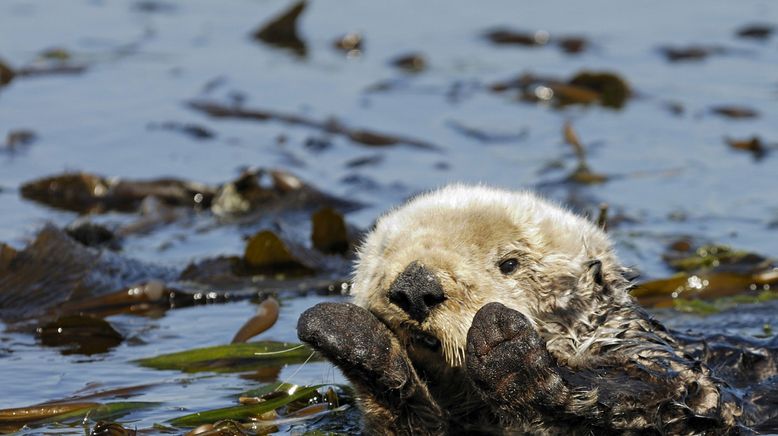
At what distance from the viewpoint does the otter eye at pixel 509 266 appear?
4.05 meters

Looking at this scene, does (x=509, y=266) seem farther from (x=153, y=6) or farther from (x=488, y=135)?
(x=153, y=6)

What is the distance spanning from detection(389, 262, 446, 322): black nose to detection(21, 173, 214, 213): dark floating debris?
4.12m

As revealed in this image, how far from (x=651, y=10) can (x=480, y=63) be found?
2662 mm

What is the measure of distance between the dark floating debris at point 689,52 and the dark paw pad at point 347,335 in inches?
328

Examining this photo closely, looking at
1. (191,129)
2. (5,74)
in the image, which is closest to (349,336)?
(191,129)

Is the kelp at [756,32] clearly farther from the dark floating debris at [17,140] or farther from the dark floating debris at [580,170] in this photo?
the dark floating debris at [17,140]

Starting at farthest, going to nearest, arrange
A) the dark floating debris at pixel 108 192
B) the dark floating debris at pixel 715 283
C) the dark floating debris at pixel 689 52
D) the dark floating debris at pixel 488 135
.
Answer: the dark floating debris at pixel 689 52 → the dark floating debris at pixel 488 135 → the dark floating debris at pixel 108 192 → the dark floating debris at pixel 715 283

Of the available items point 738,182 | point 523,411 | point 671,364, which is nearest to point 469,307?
point 523,411

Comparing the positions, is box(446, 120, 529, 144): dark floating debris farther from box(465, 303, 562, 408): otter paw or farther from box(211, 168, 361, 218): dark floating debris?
box(465, 303, 562, 408): otter paw

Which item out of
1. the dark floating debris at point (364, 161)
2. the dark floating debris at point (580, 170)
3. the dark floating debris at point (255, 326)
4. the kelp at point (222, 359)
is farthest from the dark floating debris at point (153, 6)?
the kelp at point (222, 359)

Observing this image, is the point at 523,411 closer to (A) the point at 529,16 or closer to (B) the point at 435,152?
(B) the point at 435,152

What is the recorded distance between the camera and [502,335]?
3.63 meters

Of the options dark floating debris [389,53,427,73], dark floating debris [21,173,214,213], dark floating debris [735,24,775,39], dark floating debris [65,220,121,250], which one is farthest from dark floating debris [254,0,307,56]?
dark floating debris [65,220,121,250]

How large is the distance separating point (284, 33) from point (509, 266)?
327 inches
